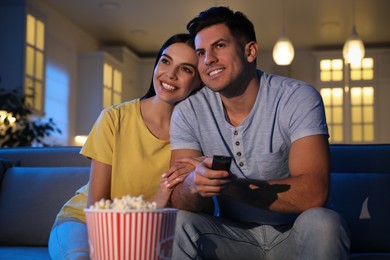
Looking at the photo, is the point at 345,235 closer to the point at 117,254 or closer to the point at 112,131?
the point at 117,254

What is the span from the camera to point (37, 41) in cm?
716

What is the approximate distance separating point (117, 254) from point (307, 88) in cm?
Answer: 106

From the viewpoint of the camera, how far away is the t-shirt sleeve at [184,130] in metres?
1.93

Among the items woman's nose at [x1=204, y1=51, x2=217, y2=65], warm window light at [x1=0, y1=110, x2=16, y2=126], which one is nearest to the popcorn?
woman's nose at [x1=204, y1=51, x2=217, y2=65]

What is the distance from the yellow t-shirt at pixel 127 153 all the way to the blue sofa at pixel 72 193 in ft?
1.34

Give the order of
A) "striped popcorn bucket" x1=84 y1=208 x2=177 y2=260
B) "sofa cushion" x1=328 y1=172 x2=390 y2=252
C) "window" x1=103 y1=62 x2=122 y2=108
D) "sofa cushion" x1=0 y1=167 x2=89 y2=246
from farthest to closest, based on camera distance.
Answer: "window" x1=103 y1=62 x2=122 y2=108, "sofa cushion" x1=0 y1=167 x2=89 y2=246, "sofa cushion" x1=328 y1=172 x2=390 y2=252, "striped popcorn bucket" x1=84 y1=208 x2=177 y2=260

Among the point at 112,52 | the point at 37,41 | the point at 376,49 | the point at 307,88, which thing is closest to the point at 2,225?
the point at 307,88

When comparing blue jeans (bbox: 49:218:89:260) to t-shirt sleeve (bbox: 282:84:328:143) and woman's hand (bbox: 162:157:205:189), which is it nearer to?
woman's hand (bbox: 162:157:205:189)

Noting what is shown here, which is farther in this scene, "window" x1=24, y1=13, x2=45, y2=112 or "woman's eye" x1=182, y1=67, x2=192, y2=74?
"window" x1=24, y1=13, x2=45, y2=112

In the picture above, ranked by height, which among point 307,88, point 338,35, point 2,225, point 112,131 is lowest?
point 2,225

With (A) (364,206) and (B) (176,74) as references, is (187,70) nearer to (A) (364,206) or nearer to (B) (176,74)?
(B) (176,74)

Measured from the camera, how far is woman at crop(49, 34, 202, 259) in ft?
6.80

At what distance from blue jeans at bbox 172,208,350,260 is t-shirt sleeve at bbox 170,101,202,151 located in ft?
0.85

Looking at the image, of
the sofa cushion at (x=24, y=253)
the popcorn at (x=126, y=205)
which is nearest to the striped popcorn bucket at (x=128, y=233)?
the popcorn at (x=126, y=205)
